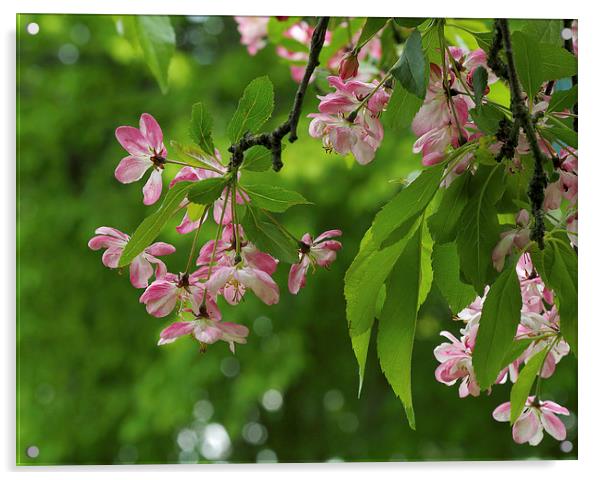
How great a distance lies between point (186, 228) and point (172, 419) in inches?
104

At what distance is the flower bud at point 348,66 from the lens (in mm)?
801

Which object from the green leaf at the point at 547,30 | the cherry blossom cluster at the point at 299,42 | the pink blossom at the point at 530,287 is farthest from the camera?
the cherry blossom cluster at the point at 299,42

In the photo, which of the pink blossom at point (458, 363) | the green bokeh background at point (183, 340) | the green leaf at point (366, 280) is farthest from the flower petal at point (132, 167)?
the green bokeh background at point (183, 340)

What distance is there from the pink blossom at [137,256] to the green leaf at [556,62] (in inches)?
15.4

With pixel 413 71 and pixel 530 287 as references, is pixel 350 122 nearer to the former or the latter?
pixel 413 71

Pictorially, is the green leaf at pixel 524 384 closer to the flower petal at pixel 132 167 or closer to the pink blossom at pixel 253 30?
the flower petal at pixel 132 167

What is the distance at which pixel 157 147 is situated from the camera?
83cm

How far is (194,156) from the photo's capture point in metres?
0.79

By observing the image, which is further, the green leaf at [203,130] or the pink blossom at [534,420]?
the pink blossom at [534,420]

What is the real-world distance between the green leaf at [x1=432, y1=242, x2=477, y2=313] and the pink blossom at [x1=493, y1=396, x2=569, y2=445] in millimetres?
204

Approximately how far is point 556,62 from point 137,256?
1.42 ft

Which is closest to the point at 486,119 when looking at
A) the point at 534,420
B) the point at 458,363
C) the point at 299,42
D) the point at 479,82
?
the point at 479,82
